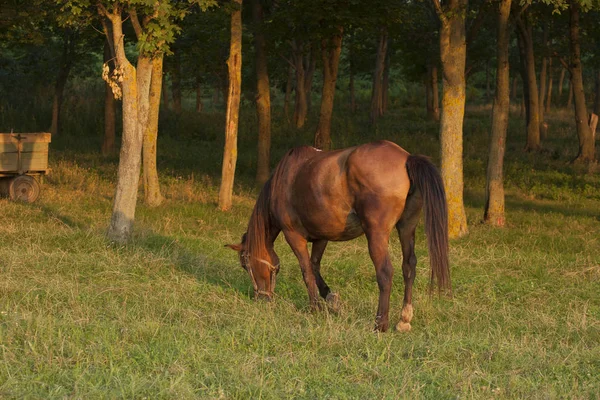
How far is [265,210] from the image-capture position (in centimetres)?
995

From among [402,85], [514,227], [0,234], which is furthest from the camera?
[402,85]

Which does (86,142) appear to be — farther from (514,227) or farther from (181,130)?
(514,227)

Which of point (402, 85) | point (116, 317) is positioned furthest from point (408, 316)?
point (402, 85)

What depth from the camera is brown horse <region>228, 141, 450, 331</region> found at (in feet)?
28.3

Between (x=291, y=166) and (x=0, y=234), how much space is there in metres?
6.37

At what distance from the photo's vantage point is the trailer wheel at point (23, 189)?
19.3 metres

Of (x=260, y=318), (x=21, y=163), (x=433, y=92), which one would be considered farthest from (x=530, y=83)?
(x=260, y=318)

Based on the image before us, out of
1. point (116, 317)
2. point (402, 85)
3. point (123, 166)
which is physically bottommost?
point (116, 317)

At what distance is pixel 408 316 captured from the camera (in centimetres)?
874

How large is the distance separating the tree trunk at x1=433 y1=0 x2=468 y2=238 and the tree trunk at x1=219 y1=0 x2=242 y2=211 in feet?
16.0

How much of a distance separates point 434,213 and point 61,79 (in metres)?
29.4

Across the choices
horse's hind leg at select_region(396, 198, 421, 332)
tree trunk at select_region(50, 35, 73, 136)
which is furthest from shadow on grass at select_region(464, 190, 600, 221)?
tree trunk at select_region(50, 35, 73, 136)

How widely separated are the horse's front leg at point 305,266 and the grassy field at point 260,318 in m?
0.40

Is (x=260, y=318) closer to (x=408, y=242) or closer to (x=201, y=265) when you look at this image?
(x=408, y=242)
